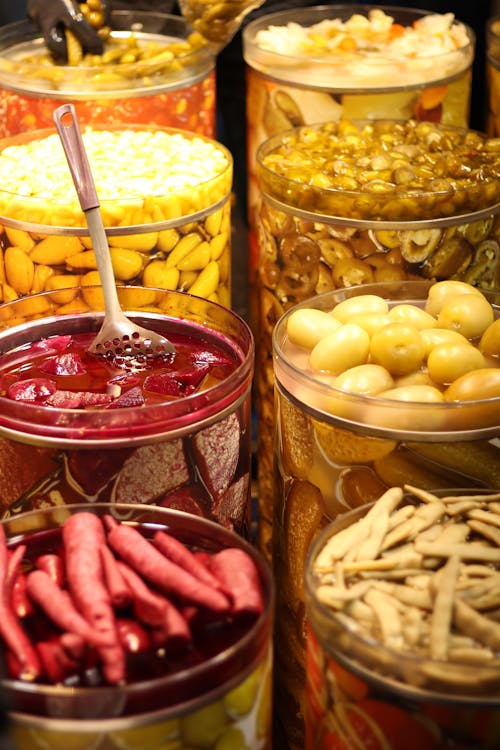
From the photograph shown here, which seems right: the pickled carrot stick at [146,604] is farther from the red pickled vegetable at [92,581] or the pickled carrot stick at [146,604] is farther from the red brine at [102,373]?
the red brine at [102,373]

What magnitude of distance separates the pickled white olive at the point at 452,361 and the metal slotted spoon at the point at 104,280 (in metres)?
0.29

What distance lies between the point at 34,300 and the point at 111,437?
29 cm

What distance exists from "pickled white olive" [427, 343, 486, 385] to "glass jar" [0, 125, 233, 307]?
0.39 m

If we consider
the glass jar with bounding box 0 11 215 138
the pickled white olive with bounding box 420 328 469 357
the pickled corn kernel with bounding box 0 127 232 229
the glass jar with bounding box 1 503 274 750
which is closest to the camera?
the glass jar with bounding box 1 503 274 750

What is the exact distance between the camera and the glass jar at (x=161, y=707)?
63cm

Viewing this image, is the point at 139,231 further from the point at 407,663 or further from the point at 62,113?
the point at 407,663

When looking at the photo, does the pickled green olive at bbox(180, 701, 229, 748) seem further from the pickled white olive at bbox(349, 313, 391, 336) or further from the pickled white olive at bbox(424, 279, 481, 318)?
the pickled white olive at bbox(424, 279, 481, 318)

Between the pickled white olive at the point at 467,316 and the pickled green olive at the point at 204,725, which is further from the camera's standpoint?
the pickled white olive at the point at 467,316

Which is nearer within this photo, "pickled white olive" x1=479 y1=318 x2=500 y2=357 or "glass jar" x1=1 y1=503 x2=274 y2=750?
"glass jar" x1=1 y1=503 x2=274 y2=750

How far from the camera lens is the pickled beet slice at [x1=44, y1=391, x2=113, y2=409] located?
957 millimetres

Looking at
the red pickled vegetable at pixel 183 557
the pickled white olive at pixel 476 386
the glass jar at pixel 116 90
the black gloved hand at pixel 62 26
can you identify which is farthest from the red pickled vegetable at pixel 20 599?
the black gloved hand at pixel 62 26

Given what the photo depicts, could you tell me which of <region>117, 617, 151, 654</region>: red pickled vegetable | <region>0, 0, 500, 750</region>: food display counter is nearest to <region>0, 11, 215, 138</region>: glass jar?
<region>0, 0, 500, 750</region>: food display counter

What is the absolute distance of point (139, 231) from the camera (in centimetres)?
120

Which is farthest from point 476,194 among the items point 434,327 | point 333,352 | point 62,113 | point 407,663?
point 407,663
